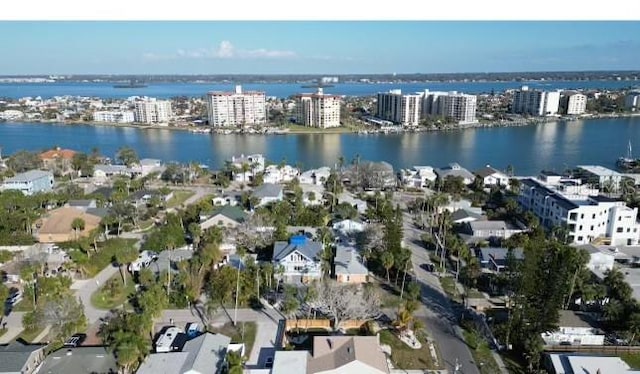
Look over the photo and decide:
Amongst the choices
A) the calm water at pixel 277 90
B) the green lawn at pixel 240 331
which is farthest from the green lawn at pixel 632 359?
the calm water at pixel 277 90

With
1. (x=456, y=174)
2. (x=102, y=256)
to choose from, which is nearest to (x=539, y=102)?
(x=456, y=174)

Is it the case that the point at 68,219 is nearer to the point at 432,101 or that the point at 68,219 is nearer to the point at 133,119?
the point at 133,119

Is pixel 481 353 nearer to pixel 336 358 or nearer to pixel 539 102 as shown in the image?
pixel 336 358

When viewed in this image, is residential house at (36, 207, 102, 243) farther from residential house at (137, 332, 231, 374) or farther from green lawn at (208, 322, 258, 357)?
residential house at (137, 332, 231, 374)

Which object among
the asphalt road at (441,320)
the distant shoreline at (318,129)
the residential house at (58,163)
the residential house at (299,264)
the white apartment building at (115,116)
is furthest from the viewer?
the white apartment building at (115,116)

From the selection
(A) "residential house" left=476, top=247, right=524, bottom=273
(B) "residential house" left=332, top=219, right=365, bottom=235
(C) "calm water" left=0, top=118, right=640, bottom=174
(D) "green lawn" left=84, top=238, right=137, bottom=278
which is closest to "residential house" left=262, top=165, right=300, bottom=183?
(C) "calm water" left=0, top=118, right=640, bottom=174

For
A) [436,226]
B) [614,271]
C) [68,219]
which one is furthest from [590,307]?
[68,219]

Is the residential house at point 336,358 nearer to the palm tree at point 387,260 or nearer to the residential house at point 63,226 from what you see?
the palm tree at point 387,260
